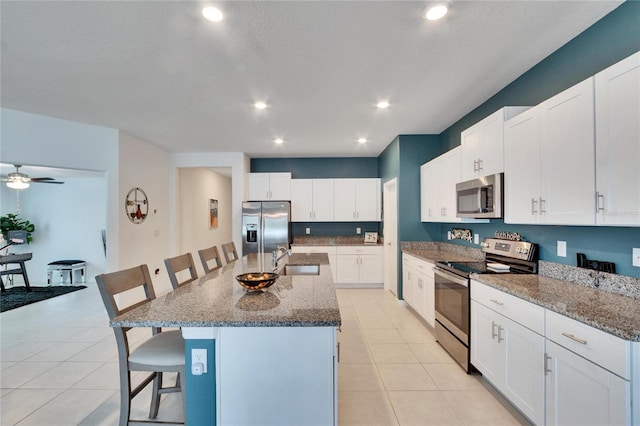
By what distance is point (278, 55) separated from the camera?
2178mm

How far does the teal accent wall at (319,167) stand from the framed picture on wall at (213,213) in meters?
2.02

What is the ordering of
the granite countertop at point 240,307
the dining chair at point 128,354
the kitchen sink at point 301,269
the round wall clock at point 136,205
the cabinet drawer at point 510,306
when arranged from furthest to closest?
the round wall clock at point 136,205
the kitchen sink at point 301,269
the cabinet drawer at point 510,306
the dining chair at point 128,354
the granite countertop at point 240,307

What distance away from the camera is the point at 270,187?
18.3 feet

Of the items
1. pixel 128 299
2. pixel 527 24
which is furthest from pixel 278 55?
pixel 128 299

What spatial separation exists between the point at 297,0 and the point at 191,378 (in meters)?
2.21

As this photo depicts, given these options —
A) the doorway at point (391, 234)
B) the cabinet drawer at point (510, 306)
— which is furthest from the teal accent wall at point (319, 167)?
the cabinet drawer at point (510, 306)

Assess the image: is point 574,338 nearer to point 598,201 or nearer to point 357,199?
point 598,201

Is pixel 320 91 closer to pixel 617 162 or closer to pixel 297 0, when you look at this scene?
pixel 297 0

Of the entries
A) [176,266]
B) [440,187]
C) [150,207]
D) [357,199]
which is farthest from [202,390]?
[357,199]

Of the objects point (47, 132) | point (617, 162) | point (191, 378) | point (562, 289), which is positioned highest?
point (47, 132)

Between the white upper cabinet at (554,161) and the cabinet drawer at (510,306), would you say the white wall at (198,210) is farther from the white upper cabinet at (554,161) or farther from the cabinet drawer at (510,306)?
the white upper cabinet at (554,161)

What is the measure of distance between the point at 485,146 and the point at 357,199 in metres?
3.12

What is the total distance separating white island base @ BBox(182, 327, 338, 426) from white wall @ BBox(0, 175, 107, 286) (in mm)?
6500

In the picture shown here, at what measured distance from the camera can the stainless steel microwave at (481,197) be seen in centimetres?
241
